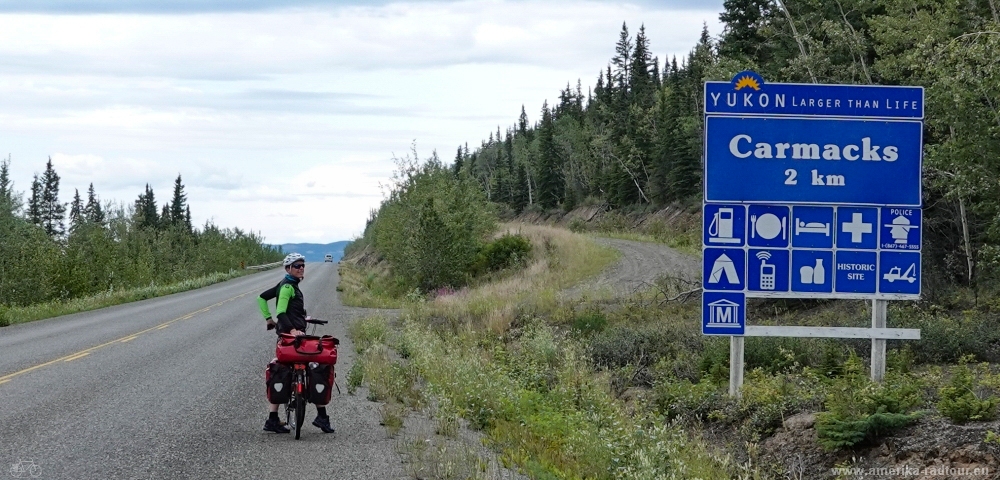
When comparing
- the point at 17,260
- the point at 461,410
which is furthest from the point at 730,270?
the point at 17,260

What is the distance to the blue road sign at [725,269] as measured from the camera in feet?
38.3

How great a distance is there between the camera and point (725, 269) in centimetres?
1171

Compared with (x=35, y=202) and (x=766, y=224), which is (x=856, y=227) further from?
(x=35, y=202)

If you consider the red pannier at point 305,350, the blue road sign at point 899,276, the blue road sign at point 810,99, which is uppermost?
the blue road sign at point 810,99

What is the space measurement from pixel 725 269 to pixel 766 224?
0.84 metres

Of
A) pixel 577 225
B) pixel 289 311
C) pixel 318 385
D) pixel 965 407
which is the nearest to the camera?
pixel 965 407

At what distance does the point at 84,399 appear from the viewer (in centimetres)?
1079

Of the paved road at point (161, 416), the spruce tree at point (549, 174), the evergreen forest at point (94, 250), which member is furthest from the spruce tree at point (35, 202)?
the paved road at point (161, 416)

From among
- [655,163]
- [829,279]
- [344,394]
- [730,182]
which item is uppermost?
[655,163]

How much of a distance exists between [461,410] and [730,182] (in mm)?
4858

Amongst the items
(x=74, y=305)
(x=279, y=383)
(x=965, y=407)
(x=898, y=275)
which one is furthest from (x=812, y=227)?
(x=74, y=305)

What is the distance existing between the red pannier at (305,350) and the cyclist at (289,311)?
39 centimetres

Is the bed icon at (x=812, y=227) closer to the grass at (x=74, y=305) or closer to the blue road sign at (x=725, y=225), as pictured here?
the blue road sign at (x=725, y=225)

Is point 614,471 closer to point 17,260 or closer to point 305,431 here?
point 305,431
